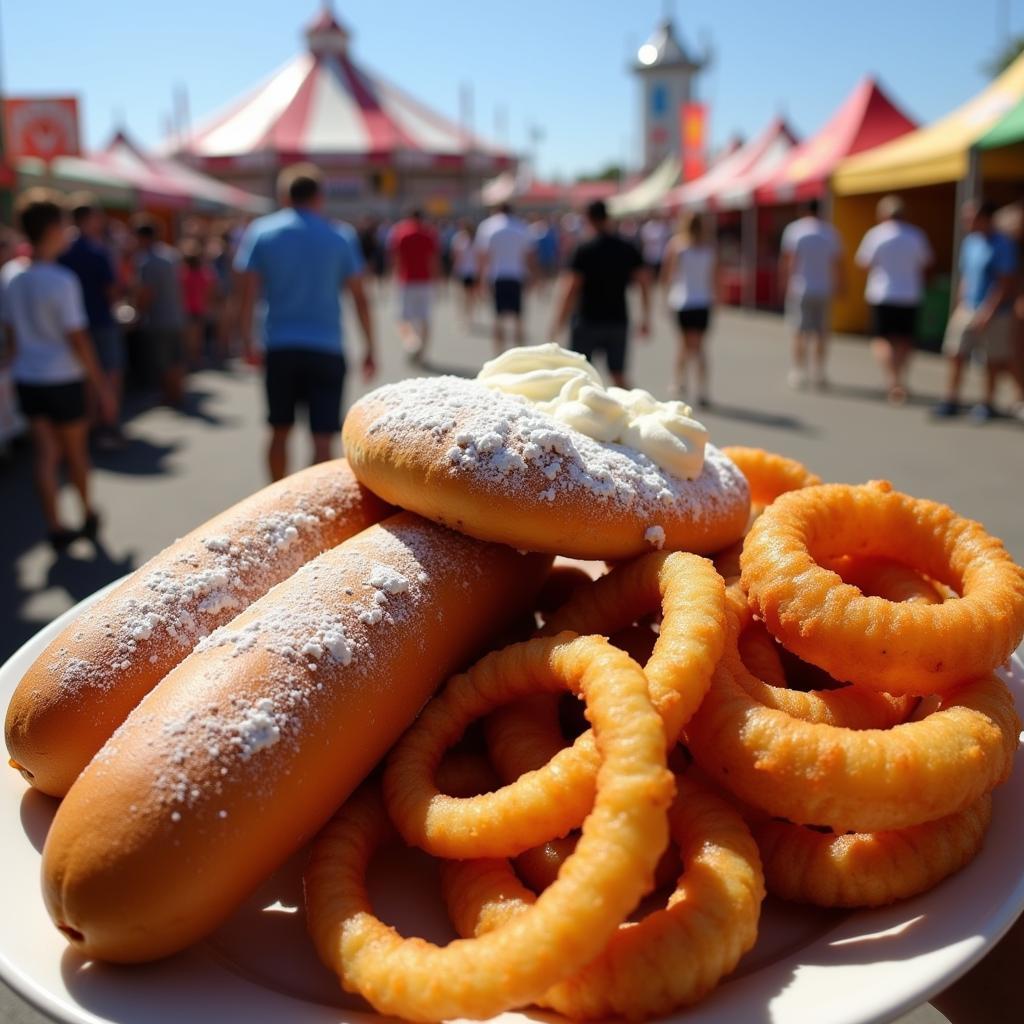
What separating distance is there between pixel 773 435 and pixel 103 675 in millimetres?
7494

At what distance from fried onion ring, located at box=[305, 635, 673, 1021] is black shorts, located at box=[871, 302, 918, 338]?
9489 millimetres

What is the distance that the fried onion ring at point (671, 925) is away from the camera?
1.03m

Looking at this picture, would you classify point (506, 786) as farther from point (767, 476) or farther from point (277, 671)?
point (767, 476)

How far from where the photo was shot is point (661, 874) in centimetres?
126

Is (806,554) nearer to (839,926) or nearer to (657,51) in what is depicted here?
(839,926)

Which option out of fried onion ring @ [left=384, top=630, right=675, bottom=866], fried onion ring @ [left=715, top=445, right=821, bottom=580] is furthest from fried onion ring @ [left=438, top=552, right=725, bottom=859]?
fried onion ring @ [left=715, top=445, right=821, bottom=580]

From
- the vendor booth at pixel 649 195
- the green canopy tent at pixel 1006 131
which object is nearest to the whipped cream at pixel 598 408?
the green canopy tent at pixel 1006 131

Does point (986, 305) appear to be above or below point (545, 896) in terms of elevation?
above

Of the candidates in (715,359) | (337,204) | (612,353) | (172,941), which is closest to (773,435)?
(612,353)

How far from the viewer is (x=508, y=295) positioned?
12742mm

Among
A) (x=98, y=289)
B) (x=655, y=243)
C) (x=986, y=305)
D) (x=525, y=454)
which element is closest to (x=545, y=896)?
(x=525, y=454)

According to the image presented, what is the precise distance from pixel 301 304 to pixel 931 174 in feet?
28.9

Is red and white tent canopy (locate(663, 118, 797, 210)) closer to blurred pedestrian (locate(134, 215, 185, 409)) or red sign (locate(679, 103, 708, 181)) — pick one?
red sign (locate(679, 103, 708, 181))

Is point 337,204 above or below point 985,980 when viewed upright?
above
